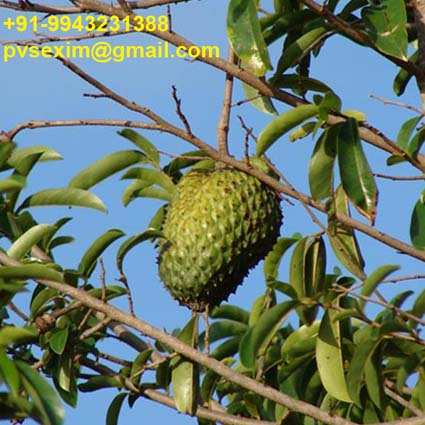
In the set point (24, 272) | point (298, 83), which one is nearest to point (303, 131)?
point (298, 83)

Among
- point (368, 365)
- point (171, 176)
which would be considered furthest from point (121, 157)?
point (368, 365)

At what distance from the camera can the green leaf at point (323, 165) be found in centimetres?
272

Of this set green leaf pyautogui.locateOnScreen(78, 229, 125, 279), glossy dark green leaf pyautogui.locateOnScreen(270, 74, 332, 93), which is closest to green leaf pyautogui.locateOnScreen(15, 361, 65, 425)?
green leaf pyautogui.locateOnScreen(78, 229, 125, 279)

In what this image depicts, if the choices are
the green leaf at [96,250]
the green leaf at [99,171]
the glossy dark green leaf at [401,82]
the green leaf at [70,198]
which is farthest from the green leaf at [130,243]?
the glossy dark green leaf at [401,82]

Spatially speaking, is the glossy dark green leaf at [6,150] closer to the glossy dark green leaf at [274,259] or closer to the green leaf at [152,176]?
the green leaf at [152,176]

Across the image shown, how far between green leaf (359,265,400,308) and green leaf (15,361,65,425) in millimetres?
807

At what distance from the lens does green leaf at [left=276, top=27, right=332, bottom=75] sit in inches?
114

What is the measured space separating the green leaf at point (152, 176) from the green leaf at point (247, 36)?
0.48 m

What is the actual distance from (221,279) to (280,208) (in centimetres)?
24

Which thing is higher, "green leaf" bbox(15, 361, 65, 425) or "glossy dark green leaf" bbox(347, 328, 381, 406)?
"glossy dark green leaf" bbox(347, 328, 381, 406)

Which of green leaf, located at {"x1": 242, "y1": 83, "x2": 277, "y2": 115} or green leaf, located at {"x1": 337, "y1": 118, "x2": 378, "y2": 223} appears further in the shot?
green leaf, located at {"x1": 242, "y1": 83, "x2": 277, "y2": 115}

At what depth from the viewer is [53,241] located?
3.28m

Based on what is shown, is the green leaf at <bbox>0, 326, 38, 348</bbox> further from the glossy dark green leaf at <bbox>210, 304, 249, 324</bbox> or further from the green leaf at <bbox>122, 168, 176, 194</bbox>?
the glossy dark green leaf at <bbox>210, 304, 249, 324</bbox>

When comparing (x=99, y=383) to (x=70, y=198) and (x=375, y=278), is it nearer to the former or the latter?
(x=70, y=198)
